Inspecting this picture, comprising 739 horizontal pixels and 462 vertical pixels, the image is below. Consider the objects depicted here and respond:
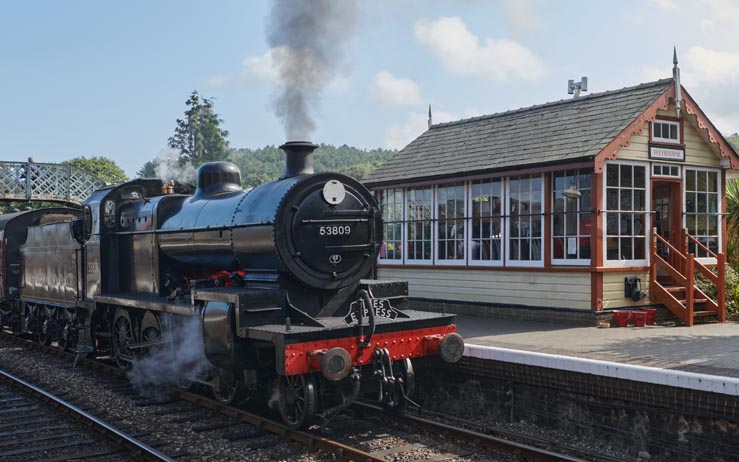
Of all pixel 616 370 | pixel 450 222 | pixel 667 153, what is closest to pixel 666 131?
pixel 667 153

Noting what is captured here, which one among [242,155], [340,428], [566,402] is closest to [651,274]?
[566,402]

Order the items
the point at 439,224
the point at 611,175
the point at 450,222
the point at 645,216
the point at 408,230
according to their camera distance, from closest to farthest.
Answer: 1. the point at 611,175
2. the point at 645,216
3. the point at 450,222
4. the point at 439,224
5. the point at 408,230

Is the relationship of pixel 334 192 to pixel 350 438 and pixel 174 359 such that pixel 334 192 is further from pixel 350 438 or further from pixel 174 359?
pixel 174 359

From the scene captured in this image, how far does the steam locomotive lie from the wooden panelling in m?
4.54

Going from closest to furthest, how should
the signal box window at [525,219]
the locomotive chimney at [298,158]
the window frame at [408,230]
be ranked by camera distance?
the locomotive chimney at [298,158]
the signal box window at [525,219]
the window frame at [408,230]

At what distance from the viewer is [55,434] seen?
7988 millimetres

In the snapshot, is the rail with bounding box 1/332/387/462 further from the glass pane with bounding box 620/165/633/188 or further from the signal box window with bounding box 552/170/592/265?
the glass pane with bounding box 620/165/633/188

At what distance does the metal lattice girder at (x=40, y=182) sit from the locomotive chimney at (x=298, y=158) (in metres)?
17.8

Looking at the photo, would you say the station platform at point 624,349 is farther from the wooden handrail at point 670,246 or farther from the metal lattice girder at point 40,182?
the metal lattice girder at point 40,182

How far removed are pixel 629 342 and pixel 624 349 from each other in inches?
31.9

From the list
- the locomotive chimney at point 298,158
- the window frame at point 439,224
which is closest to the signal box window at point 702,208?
the window frame at point 439,224

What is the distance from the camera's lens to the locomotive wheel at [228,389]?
8.22 m

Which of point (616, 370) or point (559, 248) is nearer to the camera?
point (616, 370)

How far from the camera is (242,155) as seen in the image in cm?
13000
